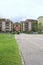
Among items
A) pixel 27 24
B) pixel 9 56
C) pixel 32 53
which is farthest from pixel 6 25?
pixel 9 56

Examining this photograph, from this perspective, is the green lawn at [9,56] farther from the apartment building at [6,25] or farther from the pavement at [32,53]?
the apartment building at [6,25]

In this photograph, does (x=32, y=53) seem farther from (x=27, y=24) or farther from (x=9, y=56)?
(x=27, y=24)

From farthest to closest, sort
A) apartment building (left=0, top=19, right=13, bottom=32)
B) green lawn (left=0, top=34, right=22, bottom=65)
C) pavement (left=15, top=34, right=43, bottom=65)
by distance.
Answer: apartment building (left=0, top=19, right=13, bottom=32) < pavement (left=15, top=34, right=43, bottom=65) < green lawn (left=0, top=34, right=22, bottom=65)

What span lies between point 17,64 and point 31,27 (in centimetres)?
15234

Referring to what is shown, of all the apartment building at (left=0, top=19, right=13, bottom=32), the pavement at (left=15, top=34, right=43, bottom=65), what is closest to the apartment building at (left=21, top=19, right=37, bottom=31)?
the apartment building at (left=0, top=19, right=13, bottom=32)

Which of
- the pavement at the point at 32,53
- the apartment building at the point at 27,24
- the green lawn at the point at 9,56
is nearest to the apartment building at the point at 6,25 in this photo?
the apartment building at the point at 27,24

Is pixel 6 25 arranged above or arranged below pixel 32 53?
below

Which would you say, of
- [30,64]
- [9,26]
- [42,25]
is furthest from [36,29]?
[30,64]

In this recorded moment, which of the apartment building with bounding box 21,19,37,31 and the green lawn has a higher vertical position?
the green lawn

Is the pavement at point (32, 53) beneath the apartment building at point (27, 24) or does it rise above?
above

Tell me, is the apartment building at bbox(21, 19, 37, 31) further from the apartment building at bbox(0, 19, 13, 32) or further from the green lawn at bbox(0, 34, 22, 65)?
the green lawn at bbox(0, 34, 22, 65)

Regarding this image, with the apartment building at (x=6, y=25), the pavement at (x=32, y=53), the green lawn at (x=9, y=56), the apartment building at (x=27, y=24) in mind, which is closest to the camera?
the green lawn at (x=9, y=56)

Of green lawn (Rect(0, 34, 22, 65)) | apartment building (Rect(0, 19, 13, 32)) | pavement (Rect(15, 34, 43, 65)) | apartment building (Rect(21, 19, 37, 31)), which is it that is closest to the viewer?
green lawn (Rect(0, 34, 22, 65))

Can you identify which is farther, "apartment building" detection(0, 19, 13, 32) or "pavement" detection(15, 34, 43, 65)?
"apartment building" detection(0, 19, 13, 32)
